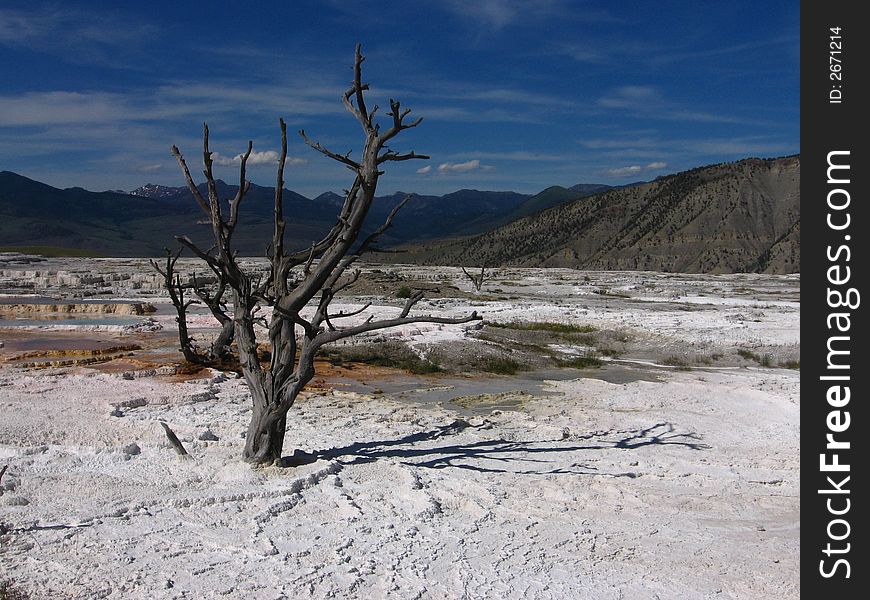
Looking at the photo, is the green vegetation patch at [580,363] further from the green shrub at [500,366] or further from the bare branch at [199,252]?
the bare branch at [199,252]

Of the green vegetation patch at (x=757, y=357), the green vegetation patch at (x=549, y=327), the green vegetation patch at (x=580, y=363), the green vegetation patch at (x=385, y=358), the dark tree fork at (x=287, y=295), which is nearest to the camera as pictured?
the dark tree fork at (x=287, y=295)

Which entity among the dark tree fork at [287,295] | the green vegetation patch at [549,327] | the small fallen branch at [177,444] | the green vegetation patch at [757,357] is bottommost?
the green vegetation patch at [757,357]

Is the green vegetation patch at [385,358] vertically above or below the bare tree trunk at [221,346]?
below

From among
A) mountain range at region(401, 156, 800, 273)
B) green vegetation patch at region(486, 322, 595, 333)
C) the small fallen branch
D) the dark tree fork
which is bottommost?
green vegetation patch at region(486, 322, 595, 333)

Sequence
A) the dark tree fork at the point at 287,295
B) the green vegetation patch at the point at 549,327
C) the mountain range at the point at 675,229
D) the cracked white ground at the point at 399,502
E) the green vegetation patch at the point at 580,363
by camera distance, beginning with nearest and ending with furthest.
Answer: the cracked white ground at the point at 399,502 < the dark tree fork at the point at 287,295 < the green vegetation patch at the point at 580,363 < the green vegetation patch at the point at 549,327 < the mountain range at the point at 675,229

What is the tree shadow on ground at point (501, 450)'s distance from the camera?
857cm

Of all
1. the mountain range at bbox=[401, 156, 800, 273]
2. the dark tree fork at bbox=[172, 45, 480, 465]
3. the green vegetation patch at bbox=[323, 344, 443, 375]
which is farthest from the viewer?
the mountain range at bbox=[401, 156, 800, 273]

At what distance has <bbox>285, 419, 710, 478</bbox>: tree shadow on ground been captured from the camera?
8.57m

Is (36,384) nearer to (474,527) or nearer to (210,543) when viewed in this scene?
(210,543)

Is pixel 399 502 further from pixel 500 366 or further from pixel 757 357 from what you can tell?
pixel 757 357

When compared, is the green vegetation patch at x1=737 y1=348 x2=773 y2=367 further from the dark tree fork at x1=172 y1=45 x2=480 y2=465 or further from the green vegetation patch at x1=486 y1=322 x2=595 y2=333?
the dark tree fork at x1=172 y1=45 x2=480 y2=465

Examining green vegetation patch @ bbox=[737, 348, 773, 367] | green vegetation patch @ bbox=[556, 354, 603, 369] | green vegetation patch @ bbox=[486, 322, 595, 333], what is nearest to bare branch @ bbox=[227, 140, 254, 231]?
green vegetation patch @ bbox=[556, 354, 603, 369]

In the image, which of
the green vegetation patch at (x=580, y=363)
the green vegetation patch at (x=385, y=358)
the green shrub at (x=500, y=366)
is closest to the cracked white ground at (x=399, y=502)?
the green shrub at (x=500, y=366)

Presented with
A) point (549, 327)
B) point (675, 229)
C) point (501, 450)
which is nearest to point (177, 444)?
point (501, 450)
